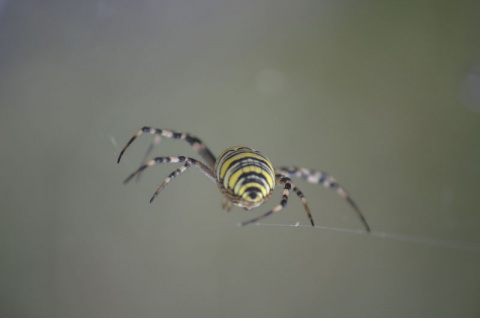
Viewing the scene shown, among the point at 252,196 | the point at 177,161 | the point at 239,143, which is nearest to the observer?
the point at 252,196

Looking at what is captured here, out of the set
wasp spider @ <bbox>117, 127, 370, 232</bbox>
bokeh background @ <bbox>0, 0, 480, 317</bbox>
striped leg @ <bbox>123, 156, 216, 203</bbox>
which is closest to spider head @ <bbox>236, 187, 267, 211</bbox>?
wasp spider @ <bbox>117, 127, 370, 232</bbox>

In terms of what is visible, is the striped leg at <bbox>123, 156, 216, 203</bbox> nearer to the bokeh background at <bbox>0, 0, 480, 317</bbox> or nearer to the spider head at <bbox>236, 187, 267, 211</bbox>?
the spider head at <bbox>236, 187, 267, 211</bbox>

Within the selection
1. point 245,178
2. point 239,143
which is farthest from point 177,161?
point 239,143

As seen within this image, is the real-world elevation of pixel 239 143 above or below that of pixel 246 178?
above

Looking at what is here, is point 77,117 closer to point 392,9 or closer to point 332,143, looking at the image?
point 332,143

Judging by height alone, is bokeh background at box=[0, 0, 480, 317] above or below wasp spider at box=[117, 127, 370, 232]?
above

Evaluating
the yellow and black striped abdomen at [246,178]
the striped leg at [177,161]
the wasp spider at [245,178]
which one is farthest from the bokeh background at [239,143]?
the yellow and black striped abdomen at [246,178]

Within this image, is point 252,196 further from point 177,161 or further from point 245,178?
point 177,161
